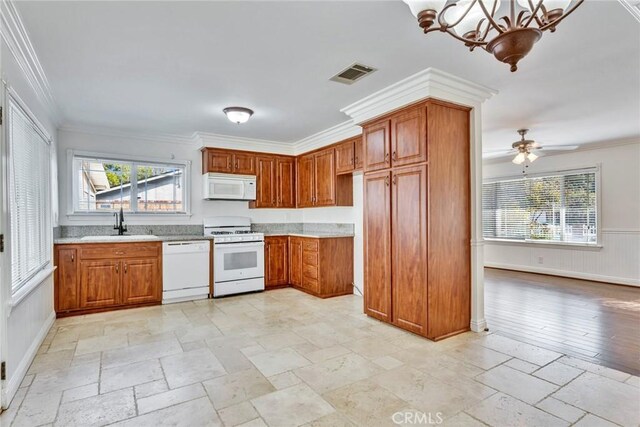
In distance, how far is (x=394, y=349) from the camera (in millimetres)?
3049

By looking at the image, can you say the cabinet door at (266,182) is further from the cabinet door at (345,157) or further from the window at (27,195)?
the window at (27,195)

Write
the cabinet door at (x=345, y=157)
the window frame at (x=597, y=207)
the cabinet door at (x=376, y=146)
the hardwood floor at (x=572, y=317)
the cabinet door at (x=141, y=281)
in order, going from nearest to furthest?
the hardwood floor at (x=572, y=317) → the cabinet door at (x=376, y=146) → the cabinet door at (x=141, y=281) → the cabinet door at (x=345, y=157) → the window frame at (x=597, y=207)

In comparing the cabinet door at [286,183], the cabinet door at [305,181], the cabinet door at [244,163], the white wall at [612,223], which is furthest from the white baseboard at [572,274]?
the cabinet door at [244,163]

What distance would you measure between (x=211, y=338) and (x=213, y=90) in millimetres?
2443

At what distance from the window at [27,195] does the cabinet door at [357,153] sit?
3.47 meters

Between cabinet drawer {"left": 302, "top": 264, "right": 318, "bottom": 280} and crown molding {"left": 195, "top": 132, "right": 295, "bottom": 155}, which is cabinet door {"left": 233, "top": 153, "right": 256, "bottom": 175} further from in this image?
cabinet drawer {"left": 302, "top": 264, "right": 318, "bottom": 280}

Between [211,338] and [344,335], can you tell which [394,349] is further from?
[211,338]

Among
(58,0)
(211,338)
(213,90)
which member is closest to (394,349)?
(211,338)

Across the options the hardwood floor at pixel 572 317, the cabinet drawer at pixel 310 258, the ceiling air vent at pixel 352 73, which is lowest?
the hardwood floor at pixel 572 317

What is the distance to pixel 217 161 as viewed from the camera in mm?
5398

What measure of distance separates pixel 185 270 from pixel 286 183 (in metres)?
2.19

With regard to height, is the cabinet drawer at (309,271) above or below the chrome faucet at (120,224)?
below

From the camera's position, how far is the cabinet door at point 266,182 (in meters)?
5.76

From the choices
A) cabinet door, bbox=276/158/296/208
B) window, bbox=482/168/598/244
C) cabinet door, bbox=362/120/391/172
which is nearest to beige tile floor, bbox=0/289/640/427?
cabinet door, bbox=362/120/391/172
